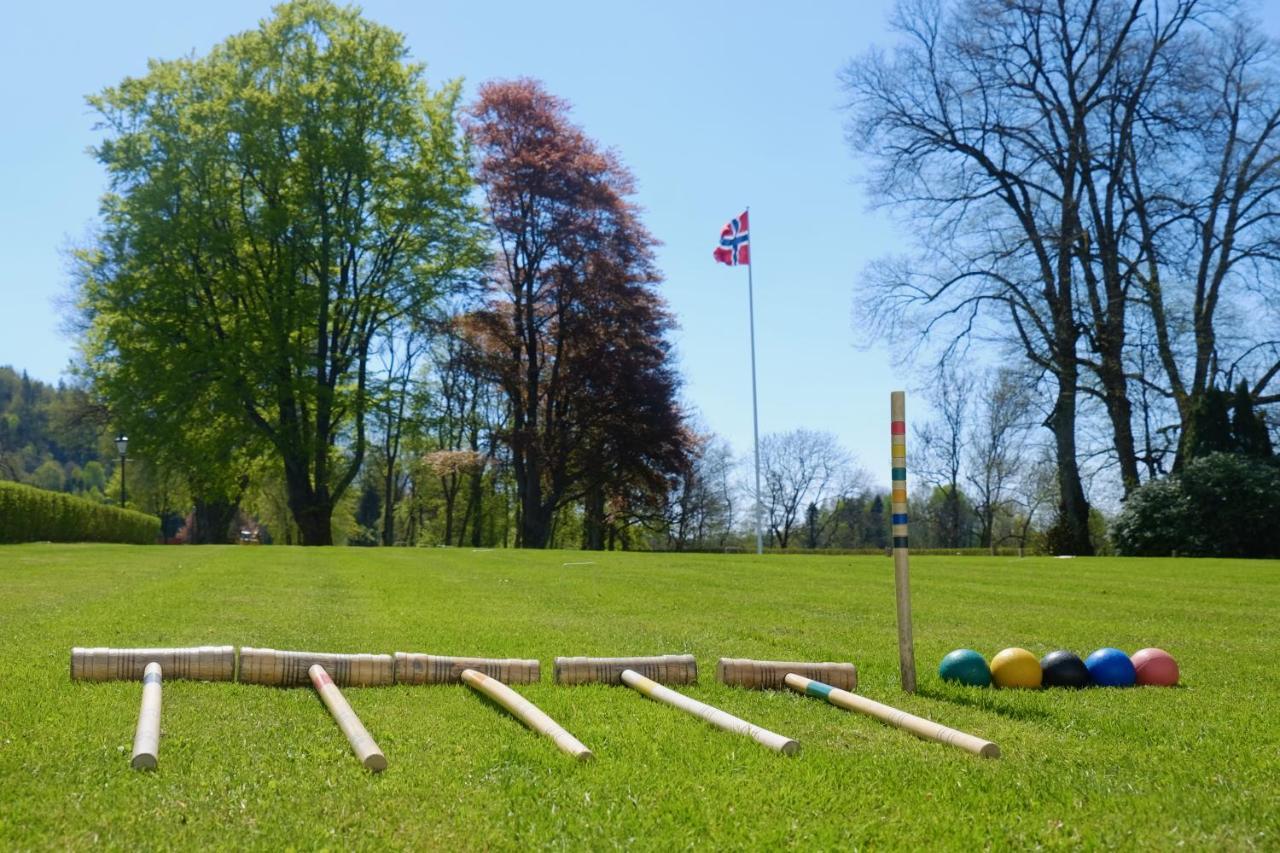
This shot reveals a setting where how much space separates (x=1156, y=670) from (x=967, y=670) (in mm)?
1196

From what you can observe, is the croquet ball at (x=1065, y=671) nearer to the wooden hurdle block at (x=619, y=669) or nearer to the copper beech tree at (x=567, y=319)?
the wooden hurdle block at (x=619, y=669)

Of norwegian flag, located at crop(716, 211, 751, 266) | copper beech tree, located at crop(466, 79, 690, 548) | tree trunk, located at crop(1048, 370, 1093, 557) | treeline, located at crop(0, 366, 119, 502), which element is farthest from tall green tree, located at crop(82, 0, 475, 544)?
treeline, located at crop(0, 366, 119, 502)

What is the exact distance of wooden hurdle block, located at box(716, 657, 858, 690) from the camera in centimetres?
637

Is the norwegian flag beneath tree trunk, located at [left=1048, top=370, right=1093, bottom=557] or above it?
above

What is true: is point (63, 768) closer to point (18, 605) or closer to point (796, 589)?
point (18, 605)

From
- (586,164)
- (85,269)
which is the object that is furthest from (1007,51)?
(85,269)

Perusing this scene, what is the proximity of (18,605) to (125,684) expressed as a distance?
4937 mm

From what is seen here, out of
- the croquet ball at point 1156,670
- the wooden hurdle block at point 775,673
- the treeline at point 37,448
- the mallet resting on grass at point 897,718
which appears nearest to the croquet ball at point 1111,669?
the croquet ball at point 1156,670

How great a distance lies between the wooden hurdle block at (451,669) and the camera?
20.2 feet

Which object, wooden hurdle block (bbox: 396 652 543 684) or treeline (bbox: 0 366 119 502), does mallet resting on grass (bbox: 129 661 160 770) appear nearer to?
wooden hurdle block (bbox: 396 652 543 684)

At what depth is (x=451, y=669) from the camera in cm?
621

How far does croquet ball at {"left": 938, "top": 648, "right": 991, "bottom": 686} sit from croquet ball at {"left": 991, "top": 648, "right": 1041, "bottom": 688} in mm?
65

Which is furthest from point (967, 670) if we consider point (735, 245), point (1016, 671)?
point (735, 245)

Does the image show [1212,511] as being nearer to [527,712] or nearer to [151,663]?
[527,712]
